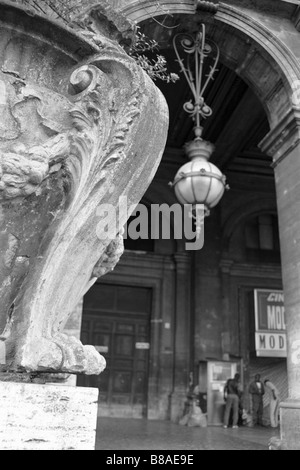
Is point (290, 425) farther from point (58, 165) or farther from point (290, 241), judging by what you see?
point (58, 165)

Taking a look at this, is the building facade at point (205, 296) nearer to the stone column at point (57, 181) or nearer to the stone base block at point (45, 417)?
the stone column at point (57, 181)

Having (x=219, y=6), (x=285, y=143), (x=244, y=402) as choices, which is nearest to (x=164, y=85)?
(x=219, y=6)

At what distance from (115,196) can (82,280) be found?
42 cm

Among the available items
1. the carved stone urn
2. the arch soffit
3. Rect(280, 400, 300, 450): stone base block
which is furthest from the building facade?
the carved stone urn

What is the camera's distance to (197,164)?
4.68 meters

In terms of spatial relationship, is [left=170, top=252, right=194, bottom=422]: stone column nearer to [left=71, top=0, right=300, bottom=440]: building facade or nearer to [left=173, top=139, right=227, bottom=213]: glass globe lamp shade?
[left=71, top=0, right=300, bottom=440]: building facade

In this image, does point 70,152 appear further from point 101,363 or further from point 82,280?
point 101,363

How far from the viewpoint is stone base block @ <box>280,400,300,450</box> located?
4.18m

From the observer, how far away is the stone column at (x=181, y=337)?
10.0 m

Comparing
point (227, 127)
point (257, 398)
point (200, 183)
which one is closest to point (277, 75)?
point (200, 183)

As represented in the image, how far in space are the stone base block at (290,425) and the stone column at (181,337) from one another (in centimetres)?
591

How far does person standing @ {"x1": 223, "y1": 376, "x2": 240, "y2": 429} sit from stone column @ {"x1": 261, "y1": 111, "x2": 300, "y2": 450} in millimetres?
4805

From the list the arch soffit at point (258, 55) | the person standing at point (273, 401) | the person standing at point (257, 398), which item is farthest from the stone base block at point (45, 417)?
the person standing at point (257, 398)

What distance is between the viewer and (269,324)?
11.0 m
